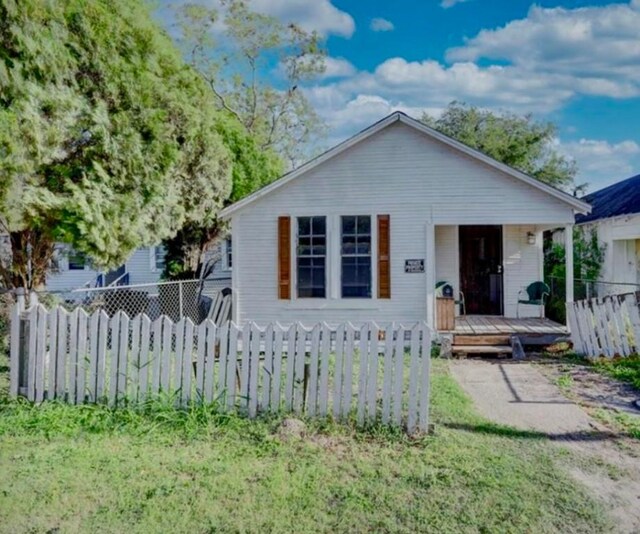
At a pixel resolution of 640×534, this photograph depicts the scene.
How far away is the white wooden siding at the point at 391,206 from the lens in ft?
34.8

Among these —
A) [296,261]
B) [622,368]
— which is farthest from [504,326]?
[296,261]

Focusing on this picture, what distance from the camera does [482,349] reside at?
1018 cm

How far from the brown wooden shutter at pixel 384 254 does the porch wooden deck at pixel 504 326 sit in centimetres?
174

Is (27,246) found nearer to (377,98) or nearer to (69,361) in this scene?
(69,361)

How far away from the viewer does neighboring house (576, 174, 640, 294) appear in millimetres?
15594

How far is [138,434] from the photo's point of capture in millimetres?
5105

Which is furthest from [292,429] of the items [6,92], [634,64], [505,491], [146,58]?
[634,64]

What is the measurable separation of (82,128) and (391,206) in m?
6.03

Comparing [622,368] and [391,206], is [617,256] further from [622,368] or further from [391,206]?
[391,206]

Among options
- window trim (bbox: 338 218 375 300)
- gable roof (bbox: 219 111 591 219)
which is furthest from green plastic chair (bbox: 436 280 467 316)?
gable roof (bbox: 219 111 591 219)

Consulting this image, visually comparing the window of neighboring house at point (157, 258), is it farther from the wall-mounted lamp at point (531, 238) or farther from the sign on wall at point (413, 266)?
the wall-mounted lamp at point (531, 238)

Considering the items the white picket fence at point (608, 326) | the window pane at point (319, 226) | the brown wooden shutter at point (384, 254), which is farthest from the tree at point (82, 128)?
the white picket fence at point (608, 326)

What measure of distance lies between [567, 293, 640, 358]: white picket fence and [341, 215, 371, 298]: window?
4.18m

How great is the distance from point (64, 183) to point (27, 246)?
164 centimetres
